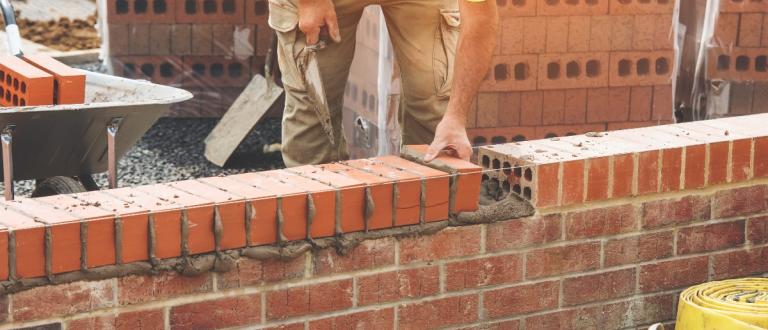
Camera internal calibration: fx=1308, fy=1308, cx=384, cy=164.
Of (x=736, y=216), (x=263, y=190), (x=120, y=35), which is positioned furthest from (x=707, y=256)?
(x=120, y=35)

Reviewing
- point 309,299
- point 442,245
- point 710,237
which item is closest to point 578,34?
point 710,237

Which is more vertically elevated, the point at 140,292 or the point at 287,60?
the point at 287,60

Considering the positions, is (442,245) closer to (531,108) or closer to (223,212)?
(223,212)

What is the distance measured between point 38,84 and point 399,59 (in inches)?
57.9

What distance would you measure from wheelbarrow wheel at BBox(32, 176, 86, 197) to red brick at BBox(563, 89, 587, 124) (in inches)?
99.6

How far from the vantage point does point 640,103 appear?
692cm

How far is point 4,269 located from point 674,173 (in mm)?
2093

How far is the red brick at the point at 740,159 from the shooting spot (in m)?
4.25

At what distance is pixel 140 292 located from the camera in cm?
333

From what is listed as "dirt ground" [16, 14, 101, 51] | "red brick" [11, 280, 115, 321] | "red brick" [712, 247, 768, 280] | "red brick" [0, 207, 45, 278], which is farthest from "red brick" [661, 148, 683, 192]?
"dirt ground" [16, 14, 101, 51]

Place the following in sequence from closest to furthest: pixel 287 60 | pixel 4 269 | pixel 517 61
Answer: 1. pixel 4 269
2. pixel 287 60
3. pixel 517 61

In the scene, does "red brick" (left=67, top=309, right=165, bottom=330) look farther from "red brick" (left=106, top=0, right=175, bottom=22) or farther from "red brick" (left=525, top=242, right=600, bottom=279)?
"red brick" (left=106, top=0, right=175, bottom=22)

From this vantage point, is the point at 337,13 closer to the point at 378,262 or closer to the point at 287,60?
the point at 287,60

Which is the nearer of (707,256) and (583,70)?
(707,256)
